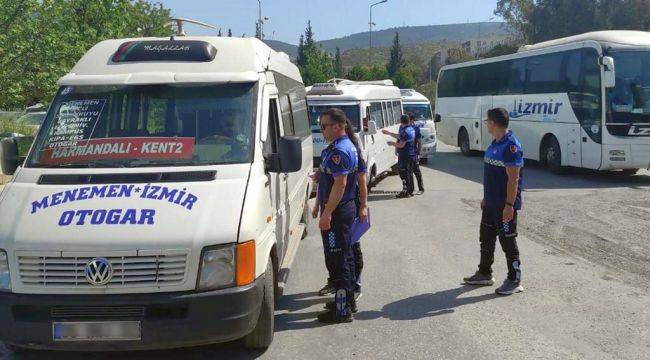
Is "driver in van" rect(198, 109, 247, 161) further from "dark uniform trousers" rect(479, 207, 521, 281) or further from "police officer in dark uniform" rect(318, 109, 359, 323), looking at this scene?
"dark uniform trousers" rect(479, 207, 521, 281)

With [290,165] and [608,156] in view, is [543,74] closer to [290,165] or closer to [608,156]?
[608,156]

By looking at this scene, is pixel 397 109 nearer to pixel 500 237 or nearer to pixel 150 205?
pixel 500 237

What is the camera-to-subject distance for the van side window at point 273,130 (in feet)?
17.8

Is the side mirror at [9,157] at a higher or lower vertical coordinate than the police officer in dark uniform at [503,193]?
higher

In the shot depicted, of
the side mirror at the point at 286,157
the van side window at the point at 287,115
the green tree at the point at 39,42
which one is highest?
the green tree at the point at 39,42

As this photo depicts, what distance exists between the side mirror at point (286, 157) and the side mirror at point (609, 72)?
38.2 feet

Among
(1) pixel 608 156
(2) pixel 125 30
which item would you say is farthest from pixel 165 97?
(2) pixel 125 30

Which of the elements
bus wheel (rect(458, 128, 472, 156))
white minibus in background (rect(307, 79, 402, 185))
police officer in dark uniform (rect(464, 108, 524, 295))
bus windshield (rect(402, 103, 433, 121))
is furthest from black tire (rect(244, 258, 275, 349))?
bus wheel (rect(458, 128, 472, 156))

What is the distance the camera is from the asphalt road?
5.02 m

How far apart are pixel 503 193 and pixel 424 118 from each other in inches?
590

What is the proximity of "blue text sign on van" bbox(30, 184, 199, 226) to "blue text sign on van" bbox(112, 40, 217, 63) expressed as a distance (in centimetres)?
145

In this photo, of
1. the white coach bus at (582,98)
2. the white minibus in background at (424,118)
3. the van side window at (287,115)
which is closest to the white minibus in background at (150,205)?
the van side window at (287,115)

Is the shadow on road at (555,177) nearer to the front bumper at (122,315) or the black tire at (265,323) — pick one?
the black tire at (265,323)

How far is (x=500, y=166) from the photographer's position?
630 centimetres
